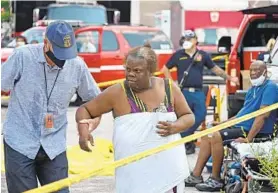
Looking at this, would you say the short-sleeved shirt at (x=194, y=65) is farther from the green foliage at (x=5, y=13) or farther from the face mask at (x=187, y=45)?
the green foliage at (x=5, y=13)

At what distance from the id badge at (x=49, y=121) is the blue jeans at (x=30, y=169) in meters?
0.15

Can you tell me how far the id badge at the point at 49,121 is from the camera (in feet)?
18.1

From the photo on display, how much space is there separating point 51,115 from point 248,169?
2.87 metres

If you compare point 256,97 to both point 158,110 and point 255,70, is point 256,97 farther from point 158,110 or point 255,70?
point 158,110

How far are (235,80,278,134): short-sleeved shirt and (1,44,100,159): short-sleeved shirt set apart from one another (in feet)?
10.8

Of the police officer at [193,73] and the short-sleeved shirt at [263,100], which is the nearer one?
the short-sleeved shirt at [263,100]

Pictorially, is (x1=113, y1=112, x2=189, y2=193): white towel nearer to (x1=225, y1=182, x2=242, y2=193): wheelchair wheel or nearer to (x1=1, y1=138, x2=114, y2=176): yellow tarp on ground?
(x1=225, y1=182, x2=242, y2=193): wheelchair wheel

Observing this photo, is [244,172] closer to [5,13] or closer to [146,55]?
[146,55]

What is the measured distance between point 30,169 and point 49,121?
329 millimetres

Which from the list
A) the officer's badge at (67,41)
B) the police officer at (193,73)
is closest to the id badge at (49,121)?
the officer's badge at (67,41)

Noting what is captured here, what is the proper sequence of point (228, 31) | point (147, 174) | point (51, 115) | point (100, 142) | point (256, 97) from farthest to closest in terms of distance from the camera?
point (228, 31) < point (100, 142) < point (256, 97) < point (51, 115) < point (147, 174)

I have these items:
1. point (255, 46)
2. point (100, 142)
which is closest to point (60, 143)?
point (100, 142)

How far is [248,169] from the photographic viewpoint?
7910 millimetres

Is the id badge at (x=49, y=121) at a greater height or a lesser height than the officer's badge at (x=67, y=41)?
lesser
